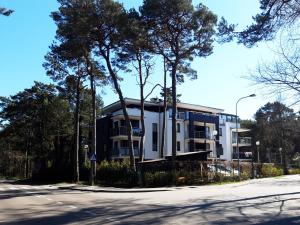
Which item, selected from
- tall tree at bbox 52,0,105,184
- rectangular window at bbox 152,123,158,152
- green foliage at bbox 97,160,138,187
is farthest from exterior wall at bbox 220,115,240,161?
tall tree at bbox 52,0,105,184

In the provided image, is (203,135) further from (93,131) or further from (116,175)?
(93,131)

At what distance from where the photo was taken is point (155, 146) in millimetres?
66000

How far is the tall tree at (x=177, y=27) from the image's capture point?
1419 inches

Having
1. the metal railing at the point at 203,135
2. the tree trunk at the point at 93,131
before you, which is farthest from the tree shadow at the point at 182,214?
the metal railing at the point at 203,135

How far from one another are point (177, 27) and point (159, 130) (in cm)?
3095

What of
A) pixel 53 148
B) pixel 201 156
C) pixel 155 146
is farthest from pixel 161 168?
pixel 53 148

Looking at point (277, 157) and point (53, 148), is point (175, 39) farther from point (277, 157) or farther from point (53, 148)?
point (277, 157)

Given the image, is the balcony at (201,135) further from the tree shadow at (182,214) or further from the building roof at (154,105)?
the tree shadow at (182,214)

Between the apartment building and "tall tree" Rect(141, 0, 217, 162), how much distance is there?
22.2 metres

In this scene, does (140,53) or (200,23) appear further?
(140,53)

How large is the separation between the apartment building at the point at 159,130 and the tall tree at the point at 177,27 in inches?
874

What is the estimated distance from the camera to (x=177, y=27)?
37375 millimetres

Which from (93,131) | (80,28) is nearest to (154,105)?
(93,131)

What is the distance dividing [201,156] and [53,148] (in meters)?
32.5
